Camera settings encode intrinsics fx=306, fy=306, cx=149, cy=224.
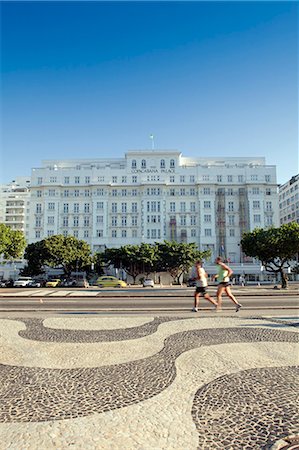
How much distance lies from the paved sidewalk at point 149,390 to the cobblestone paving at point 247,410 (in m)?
0.01

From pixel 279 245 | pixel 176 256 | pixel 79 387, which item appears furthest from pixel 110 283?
pixel 79 387

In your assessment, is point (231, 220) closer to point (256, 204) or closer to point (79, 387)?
point (256, 204)

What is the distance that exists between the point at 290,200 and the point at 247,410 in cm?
10647

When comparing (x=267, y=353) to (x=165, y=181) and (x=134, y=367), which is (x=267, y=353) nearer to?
(x=134, y=367)

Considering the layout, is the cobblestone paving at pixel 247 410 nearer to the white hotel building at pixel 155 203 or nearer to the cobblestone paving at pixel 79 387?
the cobblestone paving at pixel 79 387

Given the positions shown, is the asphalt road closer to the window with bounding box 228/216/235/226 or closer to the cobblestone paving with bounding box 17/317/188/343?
the cobblestone paving with bounding box 17/317/188/343

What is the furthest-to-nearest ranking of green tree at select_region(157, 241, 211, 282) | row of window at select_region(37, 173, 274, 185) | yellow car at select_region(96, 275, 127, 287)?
row of window at select_region(37, 173, 274, 185) → green tree at select_region(157, 241, 211, 282) → yellow car at select_region(96, 275, 127, 287)

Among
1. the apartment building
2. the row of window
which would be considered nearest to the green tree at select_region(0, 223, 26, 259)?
the row of window

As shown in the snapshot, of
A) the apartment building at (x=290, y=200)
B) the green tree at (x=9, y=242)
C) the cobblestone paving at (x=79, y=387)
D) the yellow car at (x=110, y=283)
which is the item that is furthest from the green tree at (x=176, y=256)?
the apartment building at (x=290, y=200)

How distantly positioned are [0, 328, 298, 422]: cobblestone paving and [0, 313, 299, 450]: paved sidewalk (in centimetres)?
1

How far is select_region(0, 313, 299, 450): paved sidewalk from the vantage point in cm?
303

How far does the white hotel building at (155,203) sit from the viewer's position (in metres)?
71.1

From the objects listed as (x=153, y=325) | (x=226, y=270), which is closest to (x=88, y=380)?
(x=153, y=325)

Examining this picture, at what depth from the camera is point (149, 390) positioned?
4180mm
